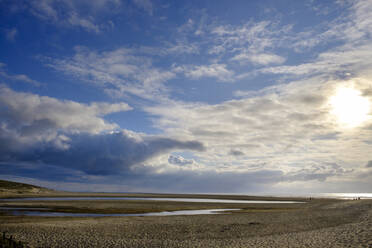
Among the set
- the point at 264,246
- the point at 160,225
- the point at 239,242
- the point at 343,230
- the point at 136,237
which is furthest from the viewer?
the point at 160,225

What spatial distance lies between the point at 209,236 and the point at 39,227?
20.1 metres

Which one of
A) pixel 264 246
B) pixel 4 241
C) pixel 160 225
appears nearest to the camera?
pixel 4 241

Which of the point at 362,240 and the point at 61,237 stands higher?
the point at 362,240

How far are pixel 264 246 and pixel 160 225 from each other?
16.1 metres

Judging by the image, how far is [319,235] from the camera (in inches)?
1066

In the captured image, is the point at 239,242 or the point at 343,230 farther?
the point at 343,230

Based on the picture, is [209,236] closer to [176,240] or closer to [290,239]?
[176,240]

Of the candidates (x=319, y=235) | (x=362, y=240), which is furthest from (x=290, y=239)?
(x=362, y=240)

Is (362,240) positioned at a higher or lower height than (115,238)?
higher

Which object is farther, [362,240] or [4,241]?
[362,240]

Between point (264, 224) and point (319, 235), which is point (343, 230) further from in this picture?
point (264, 224)

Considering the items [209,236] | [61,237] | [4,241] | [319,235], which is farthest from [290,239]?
[4,241]

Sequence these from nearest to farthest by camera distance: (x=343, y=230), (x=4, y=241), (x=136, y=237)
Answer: (x=4, y=241)
(x=136, y=237)
(x=343, y=230)

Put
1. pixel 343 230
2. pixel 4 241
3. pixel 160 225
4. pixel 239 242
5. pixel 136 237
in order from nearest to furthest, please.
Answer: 1. pixel 4 241
2. pixel 239 242
3. pixel 136 237
4. pixel 343 230
5. pixel 160 225
